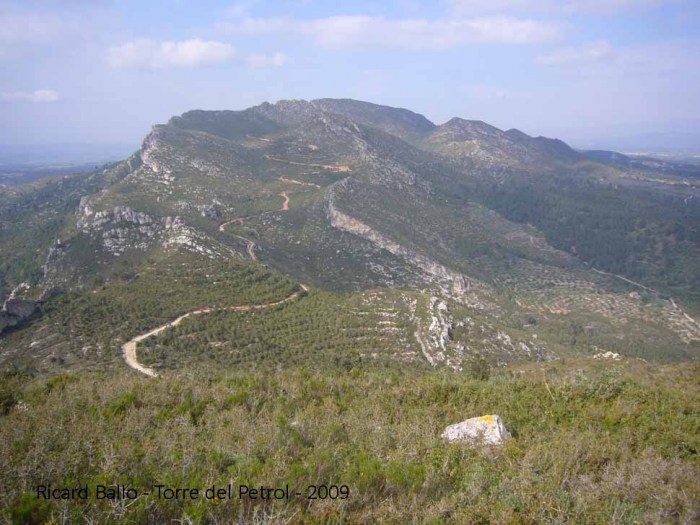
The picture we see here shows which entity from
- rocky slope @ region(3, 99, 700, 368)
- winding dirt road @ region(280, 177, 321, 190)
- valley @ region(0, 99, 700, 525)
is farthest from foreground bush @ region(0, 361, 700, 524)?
winding dirt road @ region(280, 177, 321, 190)

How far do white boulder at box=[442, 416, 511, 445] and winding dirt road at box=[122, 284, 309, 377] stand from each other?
20.3 m

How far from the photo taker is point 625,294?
86.7m

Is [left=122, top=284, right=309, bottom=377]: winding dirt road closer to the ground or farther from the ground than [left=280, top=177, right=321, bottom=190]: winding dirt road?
closer to the ground

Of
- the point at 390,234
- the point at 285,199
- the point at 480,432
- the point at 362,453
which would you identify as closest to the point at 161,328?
the point at 362,453

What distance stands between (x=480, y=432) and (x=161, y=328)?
3065 cm

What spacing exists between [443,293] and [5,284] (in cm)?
7094

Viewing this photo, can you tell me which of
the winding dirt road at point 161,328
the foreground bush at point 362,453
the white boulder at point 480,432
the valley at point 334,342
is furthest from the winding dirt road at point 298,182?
the white boulder at point 480,432

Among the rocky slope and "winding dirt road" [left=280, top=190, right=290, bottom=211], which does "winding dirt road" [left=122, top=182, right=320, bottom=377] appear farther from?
"winding dirt road" [left=280, top=190, right=290, bottom=211]

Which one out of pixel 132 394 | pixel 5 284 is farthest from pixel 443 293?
pixel 5 284

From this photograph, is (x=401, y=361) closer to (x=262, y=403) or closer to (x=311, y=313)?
(x=311, y=313)

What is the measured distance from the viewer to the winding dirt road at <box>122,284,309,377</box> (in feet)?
92.1

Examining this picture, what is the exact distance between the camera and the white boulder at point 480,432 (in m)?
10.1

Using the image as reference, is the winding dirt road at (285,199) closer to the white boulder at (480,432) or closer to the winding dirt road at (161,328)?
the winding dirt road at (161,328)

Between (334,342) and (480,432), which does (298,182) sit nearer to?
(334,342)
